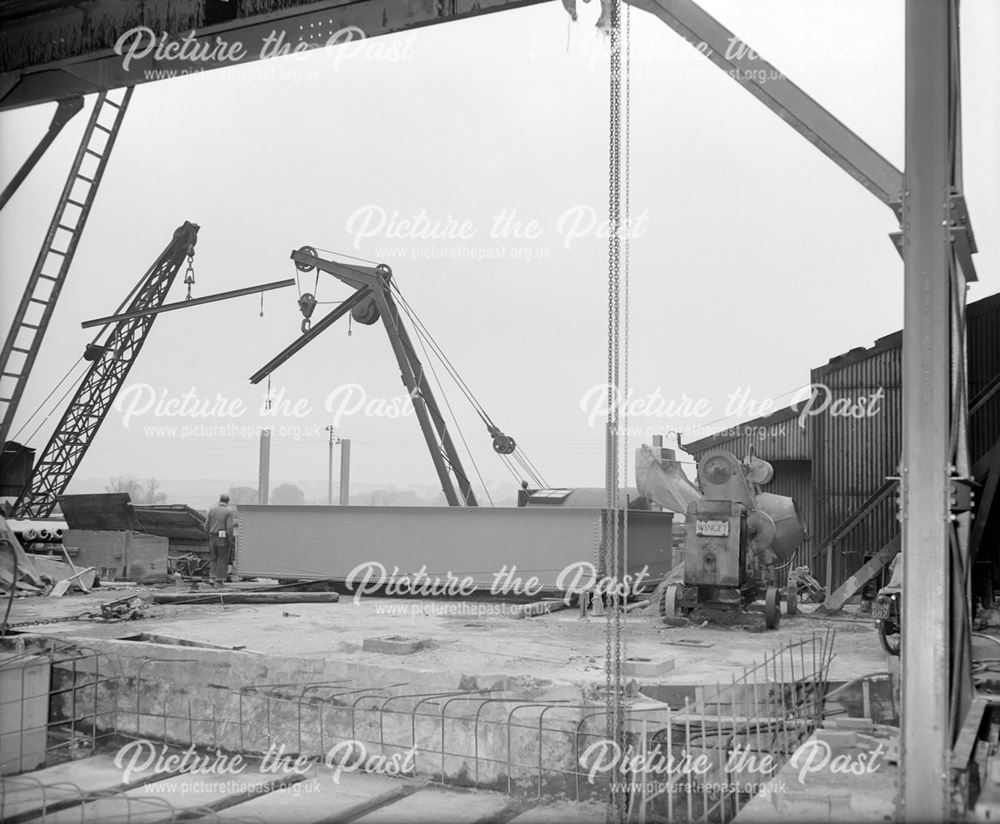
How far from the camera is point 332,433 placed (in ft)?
172

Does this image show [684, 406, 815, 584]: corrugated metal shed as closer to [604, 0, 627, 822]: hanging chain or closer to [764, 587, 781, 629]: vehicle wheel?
[764, 587, 781, 629]: vehicle wheel

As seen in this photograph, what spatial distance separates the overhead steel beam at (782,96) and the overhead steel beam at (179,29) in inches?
55.6

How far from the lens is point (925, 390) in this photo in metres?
4.73

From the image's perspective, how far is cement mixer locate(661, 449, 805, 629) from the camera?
1176 centimetres

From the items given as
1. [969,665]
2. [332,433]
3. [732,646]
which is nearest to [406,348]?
[732,646]

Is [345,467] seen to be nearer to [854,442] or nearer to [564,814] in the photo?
[854,442]

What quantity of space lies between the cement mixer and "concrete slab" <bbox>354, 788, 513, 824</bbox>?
533cm

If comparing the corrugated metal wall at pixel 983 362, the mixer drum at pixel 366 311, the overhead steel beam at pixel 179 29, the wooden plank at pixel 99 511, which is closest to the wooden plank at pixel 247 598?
the wooden plank at pixel 99 511

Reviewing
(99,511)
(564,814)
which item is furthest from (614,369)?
(99,511)

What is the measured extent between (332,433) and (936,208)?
49011mm

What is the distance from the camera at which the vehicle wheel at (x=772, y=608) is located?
1127 cm

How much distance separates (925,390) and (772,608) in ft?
23.3

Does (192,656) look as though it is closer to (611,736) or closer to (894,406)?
(611,736)

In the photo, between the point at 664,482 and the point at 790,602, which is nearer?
the point at 790,602
